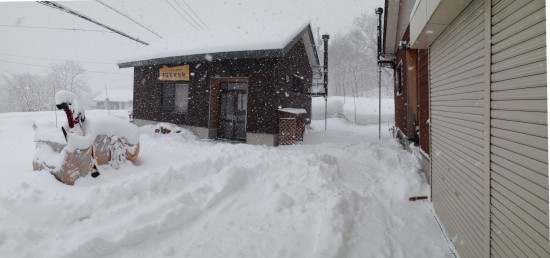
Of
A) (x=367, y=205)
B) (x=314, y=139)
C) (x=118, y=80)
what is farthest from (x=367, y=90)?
(x=118, y=80)

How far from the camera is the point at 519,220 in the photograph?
1.80 meters

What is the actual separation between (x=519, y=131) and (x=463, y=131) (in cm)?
122

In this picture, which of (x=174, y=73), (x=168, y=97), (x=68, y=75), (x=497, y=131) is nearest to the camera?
(x=497, y=131)

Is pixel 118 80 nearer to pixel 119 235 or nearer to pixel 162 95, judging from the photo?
pixel 162 95

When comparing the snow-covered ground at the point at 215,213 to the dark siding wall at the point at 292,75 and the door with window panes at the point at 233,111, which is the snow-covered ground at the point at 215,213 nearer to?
the dark siding wall at the point at 292,75

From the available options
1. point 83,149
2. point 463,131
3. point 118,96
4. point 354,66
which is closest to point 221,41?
point 83,149

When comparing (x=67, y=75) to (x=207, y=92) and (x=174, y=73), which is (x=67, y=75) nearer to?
(x=174, y=73)

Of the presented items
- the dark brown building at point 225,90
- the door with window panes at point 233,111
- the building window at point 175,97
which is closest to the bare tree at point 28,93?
the dark brown building at point 225,90

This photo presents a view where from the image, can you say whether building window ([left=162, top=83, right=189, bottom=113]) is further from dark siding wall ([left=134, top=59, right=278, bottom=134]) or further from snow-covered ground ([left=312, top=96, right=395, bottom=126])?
snow-covered ground ([left=312, top=96, right=395, bottom=126])

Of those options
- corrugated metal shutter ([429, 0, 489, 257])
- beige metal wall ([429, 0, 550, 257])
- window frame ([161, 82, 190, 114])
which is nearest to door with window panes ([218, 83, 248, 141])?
window frame ([161, 82, 190, 114])

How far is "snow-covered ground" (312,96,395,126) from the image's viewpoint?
18.9m

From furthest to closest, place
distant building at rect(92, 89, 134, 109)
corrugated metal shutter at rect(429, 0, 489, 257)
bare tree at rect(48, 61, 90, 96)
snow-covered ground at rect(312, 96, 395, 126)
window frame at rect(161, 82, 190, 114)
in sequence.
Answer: distant building at rect(92, 89, 134, 109)
bare tree at rect(48, 61, 90, 96)
snow-covered ground at rect(312, 96, 395, 126)
window frame at rect(161, 82, 190, 114)
corrugated metal shutter at rect(429, 0, 489, 257)

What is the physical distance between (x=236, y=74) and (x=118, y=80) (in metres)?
97.5

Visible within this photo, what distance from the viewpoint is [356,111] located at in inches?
763
